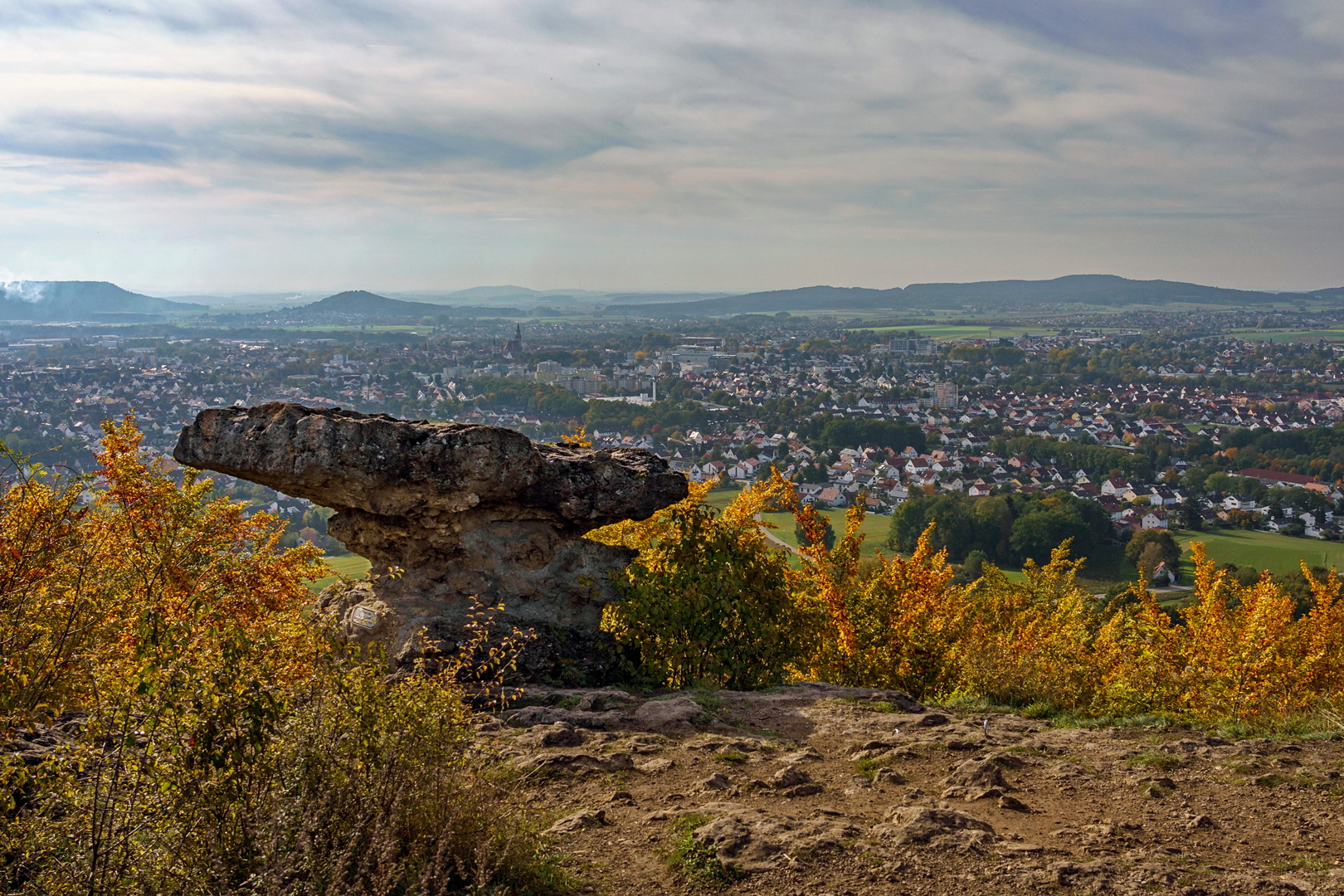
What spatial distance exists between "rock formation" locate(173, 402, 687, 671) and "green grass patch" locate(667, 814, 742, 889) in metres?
4.24

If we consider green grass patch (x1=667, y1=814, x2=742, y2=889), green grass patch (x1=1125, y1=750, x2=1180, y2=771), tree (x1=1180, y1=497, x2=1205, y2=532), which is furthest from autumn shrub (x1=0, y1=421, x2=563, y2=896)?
tree (x1=1180, y1=497, x2=1205, y2=532)

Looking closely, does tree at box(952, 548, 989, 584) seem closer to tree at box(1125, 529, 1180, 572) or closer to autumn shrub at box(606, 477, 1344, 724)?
tree at box(1125, 529, 1180, 572)

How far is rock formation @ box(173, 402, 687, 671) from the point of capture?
9.09 metres

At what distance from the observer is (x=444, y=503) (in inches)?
367

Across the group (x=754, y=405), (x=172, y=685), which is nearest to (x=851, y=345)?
(x=754, y=405)

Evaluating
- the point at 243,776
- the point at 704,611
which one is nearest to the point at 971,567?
the point at 704,611

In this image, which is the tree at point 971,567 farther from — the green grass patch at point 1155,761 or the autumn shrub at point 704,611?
the green grass patch at point 1155,761

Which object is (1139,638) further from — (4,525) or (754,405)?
(754,405)

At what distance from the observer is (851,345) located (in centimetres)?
17612

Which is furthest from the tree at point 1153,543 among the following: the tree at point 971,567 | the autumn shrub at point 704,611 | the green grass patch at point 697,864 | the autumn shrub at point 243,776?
the autumn shrub at point 243,776

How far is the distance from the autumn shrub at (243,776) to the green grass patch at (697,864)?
0.77m

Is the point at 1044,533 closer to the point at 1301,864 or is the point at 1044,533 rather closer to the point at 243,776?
the point at 1301,864

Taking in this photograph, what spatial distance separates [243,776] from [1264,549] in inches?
2245

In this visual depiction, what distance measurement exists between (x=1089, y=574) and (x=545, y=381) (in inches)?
3043
